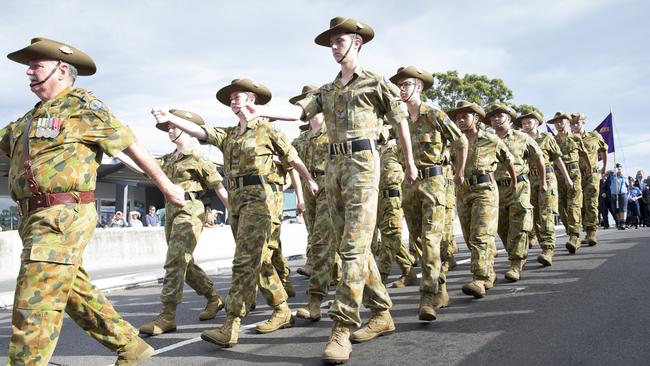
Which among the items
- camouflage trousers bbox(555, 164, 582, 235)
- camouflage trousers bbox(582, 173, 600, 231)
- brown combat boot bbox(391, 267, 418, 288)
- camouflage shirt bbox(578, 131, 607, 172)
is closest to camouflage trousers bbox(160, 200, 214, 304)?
brown combat boot bbox(391, 267, 418, 288)

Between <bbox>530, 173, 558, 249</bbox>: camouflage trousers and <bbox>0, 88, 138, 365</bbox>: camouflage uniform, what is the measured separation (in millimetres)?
6723

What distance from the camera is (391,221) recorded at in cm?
732

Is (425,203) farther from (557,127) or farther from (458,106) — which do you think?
(557,127)

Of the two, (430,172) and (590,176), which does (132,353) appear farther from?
(590,176)

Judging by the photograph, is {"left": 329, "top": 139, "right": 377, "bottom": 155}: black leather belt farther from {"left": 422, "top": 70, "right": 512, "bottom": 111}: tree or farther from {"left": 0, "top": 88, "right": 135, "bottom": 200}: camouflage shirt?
{"left": 422, "top": 70, "right": 512, "bottom": 111}: tree

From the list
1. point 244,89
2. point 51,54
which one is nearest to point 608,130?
point 244,89

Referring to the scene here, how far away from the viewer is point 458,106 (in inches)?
265

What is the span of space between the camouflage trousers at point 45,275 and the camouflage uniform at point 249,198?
1.65m

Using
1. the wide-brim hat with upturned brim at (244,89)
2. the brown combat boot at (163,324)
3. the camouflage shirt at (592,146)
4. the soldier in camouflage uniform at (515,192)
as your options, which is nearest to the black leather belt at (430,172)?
the wide-brim hat with upturned brim at (244,89)

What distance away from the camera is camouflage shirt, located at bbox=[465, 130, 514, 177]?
647 centimetres

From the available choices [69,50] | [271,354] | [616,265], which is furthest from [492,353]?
[616,265]

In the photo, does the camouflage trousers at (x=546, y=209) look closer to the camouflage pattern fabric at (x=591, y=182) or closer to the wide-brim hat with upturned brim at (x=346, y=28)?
the camouflage pattern fabric at (x=591, y=182)

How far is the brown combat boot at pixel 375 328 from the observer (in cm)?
441

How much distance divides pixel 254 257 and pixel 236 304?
1.38 feet
